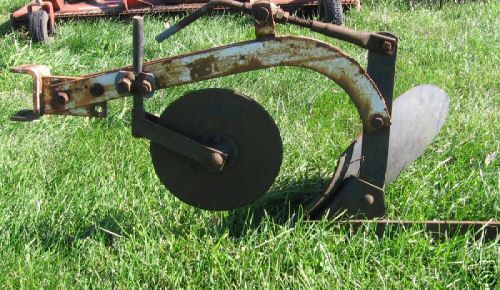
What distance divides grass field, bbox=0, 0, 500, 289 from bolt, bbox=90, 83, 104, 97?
52cm

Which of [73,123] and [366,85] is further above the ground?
→ [366,85]

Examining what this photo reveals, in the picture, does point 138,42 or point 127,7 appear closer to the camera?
point 138,42

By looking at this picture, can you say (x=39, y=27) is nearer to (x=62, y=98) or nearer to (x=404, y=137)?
(x=62, y=98)

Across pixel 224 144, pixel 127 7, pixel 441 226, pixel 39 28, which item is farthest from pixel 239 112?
pixel 127 7

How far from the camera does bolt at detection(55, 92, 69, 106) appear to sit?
266 centimetres

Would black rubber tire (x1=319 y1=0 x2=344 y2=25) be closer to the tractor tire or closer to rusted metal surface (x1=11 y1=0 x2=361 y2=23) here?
rusted metal surface (x1=11 y1=0 x2=361 y2=23)

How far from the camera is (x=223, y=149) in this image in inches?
105

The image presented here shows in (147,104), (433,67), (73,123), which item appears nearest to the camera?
(73,123)

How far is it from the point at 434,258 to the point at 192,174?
919 millimetres

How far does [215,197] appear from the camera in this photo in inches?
107

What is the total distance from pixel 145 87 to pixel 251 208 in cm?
71

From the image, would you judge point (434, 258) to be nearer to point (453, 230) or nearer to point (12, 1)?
point (453, 230)

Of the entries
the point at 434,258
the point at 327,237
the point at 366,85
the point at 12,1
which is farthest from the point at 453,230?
the point at 12,1

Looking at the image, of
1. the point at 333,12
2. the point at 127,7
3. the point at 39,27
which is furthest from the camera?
the point at 127,7
